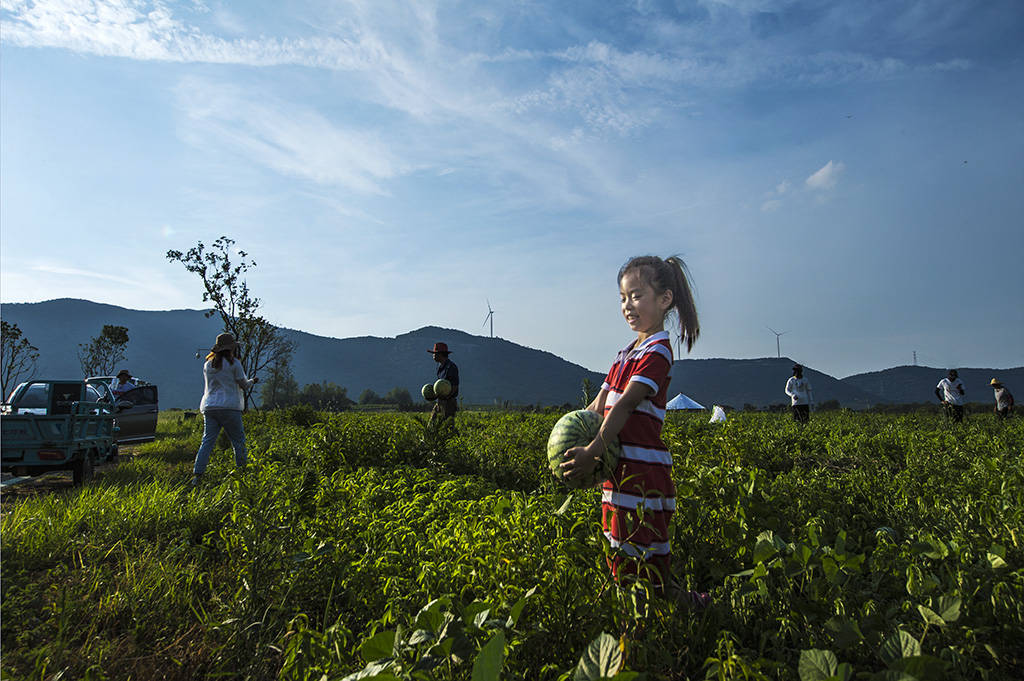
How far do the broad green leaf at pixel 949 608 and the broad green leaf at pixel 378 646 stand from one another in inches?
73.9

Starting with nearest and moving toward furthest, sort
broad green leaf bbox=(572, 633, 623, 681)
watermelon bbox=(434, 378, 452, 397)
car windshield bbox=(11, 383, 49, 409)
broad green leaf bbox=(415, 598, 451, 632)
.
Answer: broad green leaf bbox=(572, 633, 623, 681) → broad green leaf bbox=(415, 598, 451, 632) → watermelon bbox=(434, 378, 452, 397) → car windshield bbox=(11, 383, 49, 409)

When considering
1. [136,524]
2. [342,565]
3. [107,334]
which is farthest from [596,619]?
[107,334]

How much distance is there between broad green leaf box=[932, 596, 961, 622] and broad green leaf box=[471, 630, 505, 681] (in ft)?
5.56

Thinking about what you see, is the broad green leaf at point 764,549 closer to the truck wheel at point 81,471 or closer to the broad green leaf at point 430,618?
the broad green leaf at point 430,618

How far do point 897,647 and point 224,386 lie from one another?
7.91 m

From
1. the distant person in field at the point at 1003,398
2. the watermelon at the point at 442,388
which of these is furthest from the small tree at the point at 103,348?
the distant person in field at the point at 1003,398

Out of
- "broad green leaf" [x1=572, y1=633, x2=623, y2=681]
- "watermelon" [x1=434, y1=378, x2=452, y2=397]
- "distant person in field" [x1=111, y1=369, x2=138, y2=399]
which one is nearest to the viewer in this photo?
"broad green leaf" [x1=572, y1=633, x2=623, y2=681]

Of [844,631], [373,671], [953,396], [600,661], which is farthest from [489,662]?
[953,396]

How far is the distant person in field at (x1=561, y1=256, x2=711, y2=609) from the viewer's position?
2609mm

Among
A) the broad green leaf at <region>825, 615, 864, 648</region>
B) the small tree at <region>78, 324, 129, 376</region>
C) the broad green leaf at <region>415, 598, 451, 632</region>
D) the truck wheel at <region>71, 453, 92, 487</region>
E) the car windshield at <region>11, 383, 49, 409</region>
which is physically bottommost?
the truck wheel at <region>71, 453, 92, 487</region>

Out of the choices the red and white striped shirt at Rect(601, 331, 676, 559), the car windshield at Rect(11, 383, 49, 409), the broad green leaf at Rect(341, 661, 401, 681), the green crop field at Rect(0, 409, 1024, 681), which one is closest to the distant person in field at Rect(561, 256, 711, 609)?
the red and white striped shirt at Rect(601, 331, 676, 559)

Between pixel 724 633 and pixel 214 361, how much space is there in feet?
24.3

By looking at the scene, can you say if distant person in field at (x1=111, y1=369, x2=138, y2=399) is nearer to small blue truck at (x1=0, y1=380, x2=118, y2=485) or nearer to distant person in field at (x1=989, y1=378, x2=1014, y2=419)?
small blue truck at (x1=0, y1=380, x2=118, y2=485)

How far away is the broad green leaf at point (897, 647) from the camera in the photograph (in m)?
1.64
